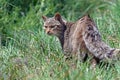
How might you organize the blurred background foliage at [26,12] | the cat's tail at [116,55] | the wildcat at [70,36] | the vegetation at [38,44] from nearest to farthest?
1. the vegetation at [38,44]
2. the cat's tail at [116,55]
3. the wildcat at [70,36]
4. the blurred background foliage at [26,12]

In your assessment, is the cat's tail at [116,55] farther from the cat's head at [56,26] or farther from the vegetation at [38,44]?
the cat's head at [56,26]

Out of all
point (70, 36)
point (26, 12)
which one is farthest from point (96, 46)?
point (26, 12)

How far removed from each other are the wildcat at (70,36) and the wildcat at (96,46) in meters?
0.08

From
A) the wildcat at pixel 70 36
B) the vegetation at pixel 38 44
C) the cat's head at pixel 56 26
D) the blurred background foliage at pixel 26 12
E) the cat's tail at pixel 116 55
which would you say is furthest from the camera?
the blurred background foliage at pixel 26 12

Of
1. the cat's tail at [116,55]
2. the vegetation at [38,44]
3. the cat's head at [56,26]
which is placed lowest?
the vegetation at [38,44]

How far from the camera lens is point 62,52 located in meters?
9.95

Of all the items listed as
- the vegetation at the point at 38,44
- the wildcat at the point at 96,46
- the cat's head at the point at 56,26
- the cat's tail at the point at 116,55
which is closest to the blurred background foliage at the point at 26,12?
the vegetation at the point at 38,44

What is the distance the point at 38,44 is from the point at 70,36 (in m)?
0.65

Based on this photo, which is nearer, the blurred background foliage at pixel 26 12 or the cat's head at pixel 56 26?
the cat's head at pixel 56 26

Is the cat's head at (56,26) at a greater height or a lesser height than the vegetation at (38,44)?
greater

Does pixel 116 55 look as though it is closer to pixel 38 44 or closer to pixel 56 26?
pixel 56 26

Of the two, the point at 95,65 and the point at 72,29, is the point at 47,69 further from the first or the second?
the point at 72,29

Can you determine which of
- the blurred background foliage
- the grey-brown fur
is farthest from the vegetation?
the grey-brown fur

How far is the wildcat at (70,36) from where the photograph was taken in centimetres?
919
